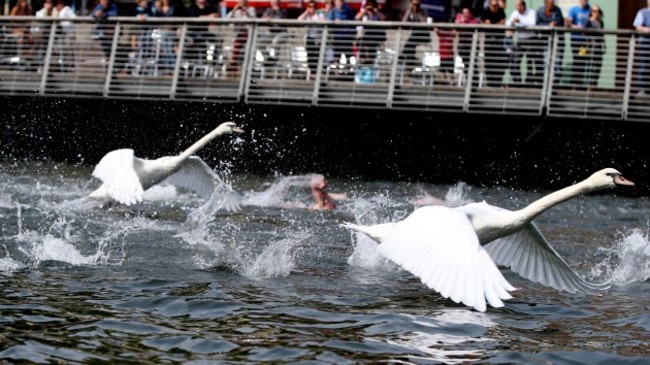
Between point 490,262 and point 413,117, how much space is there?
14272 millimetres

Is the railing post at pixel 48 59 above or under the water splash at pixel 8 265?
above

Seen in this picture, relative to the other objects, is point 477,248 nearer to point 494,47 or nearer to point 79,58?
point 494,47

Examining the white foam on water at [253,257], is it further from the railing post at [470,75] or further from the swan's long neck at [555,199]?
the railing post at [470,75]

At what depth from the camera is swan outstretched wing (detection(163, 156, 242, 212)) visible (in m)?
16.4

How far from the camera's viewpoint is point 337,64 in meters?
22.8

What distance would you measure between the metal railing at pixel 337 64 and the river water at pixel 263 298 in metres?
5.47

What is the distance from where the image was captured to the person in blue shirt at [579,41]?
21750mm

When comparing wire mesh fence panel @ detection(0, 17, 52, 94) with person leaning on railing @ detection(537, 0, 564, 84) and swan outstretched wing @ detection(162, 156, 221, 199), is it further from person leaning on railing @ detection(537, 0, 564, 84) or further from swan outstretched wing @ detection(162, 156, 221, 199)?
person leaning on railing @ detection(537, 0, 564, 84)

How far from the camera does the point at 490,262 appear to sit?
9.20 metres

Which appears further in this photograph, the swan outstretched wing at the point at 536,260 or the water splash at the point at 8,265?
the water splash at the point at 8,265

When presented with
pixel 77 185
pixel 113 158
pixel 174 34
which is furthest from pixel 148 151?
pixel 113 158

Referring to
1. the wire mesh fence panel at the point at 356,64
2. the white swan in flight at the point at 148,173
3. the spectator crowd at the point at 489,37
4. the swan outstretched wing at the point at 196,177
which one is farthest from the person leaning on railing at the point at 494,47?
the white swan in flight at the point at 148,173

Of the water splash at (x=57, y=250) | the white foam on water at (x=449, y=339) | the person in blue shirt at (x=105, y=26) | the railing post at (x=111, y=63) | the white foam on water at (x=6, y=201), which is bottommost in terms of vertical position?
the white foam on water at (x=449, y=339)

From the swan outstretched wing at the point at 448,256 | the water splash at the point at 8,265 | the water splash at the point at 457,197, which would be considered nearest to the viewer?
the swan outstretched wing at the point at 448,256
